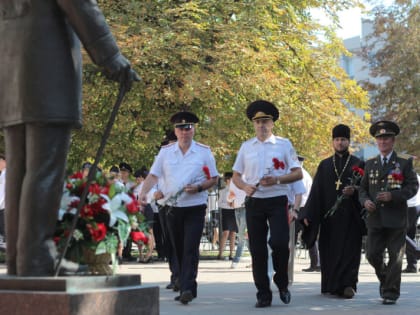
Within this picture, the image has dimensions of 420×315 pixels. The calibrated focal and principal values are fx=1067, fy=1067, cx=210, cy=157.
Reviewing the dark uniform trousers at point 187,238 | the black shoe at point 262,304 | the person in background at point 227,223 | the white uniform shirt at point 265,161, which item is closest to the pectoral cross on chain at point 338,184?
the white uniform shirt at point 265,161

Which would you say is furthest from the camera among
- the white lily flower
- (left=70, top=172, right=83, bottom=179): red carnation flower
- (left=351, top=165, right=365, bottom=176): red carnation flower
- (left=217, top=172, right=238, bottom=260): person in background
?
(left=217, top=172, right=238, bottom=260): person in background

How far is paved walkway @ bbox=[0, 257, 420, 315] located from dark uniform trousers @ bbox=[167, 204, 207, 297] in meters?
0.31

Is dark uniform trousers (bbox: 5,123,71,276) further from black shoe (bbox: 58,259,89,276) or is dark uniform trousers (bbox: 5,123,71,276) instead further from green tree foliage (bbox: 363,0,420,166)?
green tree foliage (bbox: 363,0,420,166)

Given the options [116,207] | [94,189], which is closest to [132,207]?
[116,207]

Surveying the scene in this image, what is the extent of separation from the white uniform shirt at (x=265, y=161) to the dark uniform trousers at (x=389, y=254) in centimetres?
146

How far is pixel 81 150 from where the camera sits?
89.0 ft

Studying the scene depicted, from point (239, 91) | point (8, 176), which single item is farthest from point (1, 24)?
point (239, 91)

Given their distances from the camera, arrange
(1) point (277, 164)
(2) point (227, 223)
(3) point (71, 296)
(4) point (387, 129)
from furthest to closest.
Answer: (2) point (227, 223)
(4) point (387, 129)
(1) point (277, 164)
(3) point (71, 296)

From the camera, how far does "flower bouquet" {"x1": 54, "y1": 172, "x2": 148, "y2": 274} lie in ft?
24.2

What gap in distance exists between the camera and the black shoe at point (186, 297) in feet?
39.4

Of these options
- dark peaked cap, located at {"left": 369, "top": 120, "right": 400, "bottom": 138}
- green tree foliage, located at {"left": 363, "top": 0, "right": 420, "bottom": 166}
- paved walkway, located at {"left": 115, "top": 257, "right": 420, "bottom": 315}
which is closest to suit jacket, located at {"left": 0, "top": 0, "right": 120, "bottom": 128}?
paved walkway, located at {"left": 115, "top": 257, "right": 420, "bottom": 315}

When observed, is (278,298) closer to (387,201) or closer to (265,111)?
(387,201)

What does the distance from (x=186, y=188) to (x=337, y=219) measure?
229 cm

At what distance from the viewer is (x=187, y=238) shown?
12430 millimetres
